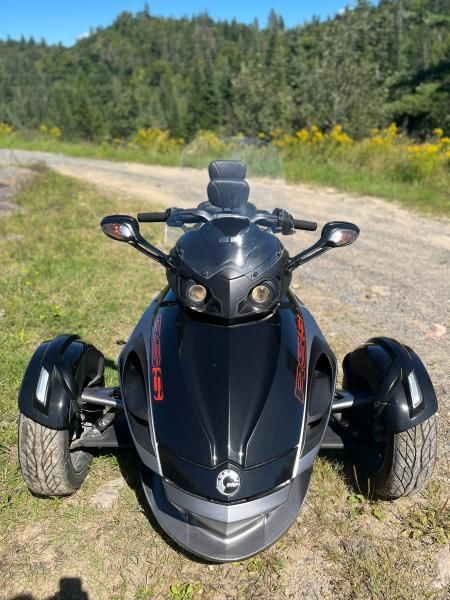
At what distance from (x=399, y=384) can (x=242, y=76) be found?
31.8 metres

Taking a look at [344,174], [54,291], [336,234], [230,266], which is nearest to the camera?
[230,266]

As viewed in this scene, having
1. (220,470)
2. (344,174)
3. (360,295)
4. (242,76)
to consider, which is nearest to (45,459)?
(220,470)

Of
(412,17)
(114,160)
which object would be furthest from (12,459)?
(412,17)

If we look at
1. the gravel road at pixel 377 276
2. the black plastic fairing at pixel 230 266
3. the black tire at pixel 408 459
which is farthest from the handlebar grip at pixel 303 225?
the gravel road at pixel 377 276

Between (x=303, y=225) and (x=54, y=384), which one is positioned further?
(x=303, y=225)

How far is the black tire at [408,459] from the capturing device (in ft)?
8.14

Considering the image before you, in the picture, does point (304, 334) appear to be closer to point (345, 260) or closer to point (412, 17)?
point (345, 260)

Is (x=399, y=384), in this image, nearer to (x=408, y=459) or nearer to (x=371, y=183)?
(x=408, y=459)

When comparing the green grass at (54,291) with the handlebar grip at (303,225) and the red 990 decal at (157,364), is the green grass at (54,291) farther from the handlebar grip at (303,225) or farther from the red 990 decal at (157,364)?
the handlebar grip at (303,225)

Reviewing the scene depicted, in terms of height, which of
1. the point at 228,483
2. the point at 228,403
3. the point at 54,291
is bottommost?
the point at 54,291

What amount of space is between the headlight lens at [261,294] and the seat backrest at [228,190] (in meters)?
1.10

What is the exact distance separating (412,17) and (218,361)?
3161 inches

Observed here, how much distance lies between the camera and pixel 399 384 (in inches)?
99.8

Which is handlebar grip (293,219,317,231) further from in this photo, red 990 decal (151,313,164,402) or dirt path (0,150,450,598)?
dirt path (0,150,450,598)
